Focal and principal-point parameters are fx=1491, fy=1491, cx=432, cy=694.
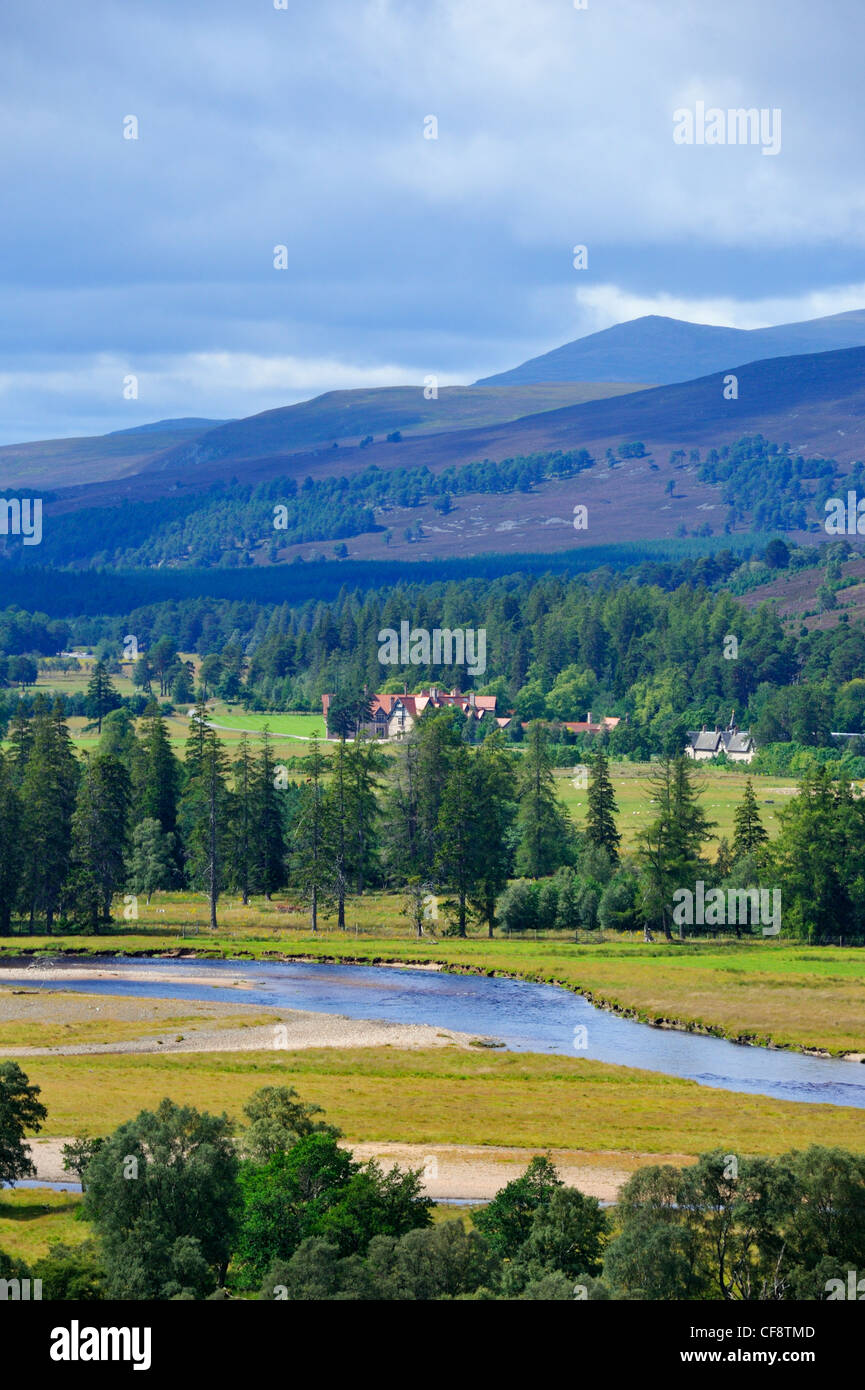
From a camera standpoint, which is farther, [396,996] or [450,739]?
[450,739]

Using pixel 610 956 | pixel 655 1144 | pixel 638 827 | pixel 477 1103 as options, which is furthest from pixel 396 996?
pixel 638 827

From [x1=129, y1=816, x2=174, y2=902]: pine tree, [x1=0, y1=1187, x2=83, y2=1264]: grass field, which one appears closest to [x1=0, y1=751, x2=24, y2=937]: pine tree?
[x1=129, y1=816, x2=174, y2=902]: pine tree

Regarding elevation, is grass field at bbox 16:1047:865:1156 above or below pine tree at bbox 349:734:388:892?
below

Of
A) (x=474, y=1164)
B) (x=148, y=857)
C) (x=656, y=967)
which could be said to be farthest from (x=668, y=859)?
(x=474, y=1164)

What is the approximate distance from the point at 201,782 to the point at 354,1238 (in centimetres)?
8217

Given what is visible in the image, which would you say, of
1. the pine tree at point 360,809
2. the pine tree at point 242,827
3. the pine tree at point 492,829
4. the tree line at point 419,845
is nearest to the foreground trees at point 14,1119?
the tree line at point 419,845

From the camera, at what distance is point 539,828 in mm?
117875

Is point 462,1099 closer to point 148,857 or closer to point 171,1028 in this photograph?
point 171,1028

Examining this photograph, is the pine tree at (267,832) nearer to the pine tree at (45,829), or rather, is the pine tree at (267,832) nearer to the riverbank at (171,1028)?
the pine tree at (45,829)

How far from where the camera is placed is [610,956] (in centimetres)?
9844

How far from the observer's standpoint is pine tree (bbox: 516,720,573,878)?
11788 cm

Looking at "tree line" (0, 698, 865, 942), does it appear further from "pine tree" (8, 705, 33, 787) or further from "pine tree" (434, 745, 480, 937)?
"pine tree" (8, 705, 33, 787)

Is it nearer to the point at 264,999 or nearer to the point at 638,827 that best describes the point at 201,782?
the point at 264,999
